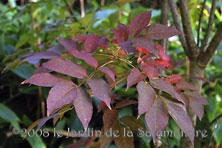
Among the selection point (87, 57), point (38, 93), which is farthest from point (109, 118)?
point (38, 93)

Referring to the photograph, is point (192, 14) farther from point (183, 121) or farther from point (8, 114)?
point (8, 114)

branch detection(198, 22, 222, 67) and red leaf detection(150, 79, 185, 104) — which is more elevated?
A: red leaf detection(150, 79, 185, 104)

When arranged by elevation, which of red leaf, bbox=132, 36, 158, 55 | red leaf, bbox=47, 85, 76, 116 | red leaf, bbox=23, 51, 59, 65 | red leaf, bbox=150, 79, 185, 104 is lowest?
red leaf, bbox=23, 51, 59, 65

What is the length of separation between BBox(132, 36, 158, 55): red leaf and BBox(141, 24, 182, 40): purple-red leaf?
15 mm

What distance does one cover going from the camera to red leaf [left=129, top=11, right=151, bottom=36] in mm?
620

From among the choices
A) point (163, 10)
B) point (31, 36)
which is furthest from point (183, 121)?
point (31, 36)

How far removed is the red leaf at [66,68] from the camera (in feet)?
1.84

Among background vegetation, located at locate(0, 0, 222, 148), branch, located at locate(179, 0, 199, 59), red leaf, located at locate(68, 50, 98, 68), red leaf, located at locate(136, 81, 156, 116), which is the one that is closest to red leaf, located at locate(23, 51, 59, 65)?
red leaf, located at locate(68, 50, 98, 68)

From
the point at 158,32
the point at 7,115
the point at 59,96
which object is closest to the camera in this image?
the point at 59,96

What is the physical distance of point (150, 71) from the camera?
604 mm

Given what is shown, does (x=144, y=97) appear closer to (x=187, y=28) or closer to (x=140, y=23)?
(x=140, y=23)

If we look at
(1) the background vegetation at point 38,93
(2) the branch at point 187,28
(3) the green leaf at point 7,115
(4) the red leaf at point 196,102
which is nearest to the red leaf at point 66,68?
(4) the red leaf at point 196,102

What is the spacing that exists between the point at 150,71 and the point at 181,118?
4.2 inches

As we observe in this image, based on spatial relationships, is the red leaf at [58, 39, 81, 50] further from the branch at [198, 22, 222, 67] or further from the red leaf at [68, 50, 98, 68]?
the branch at [198, 22, 222, 67]
